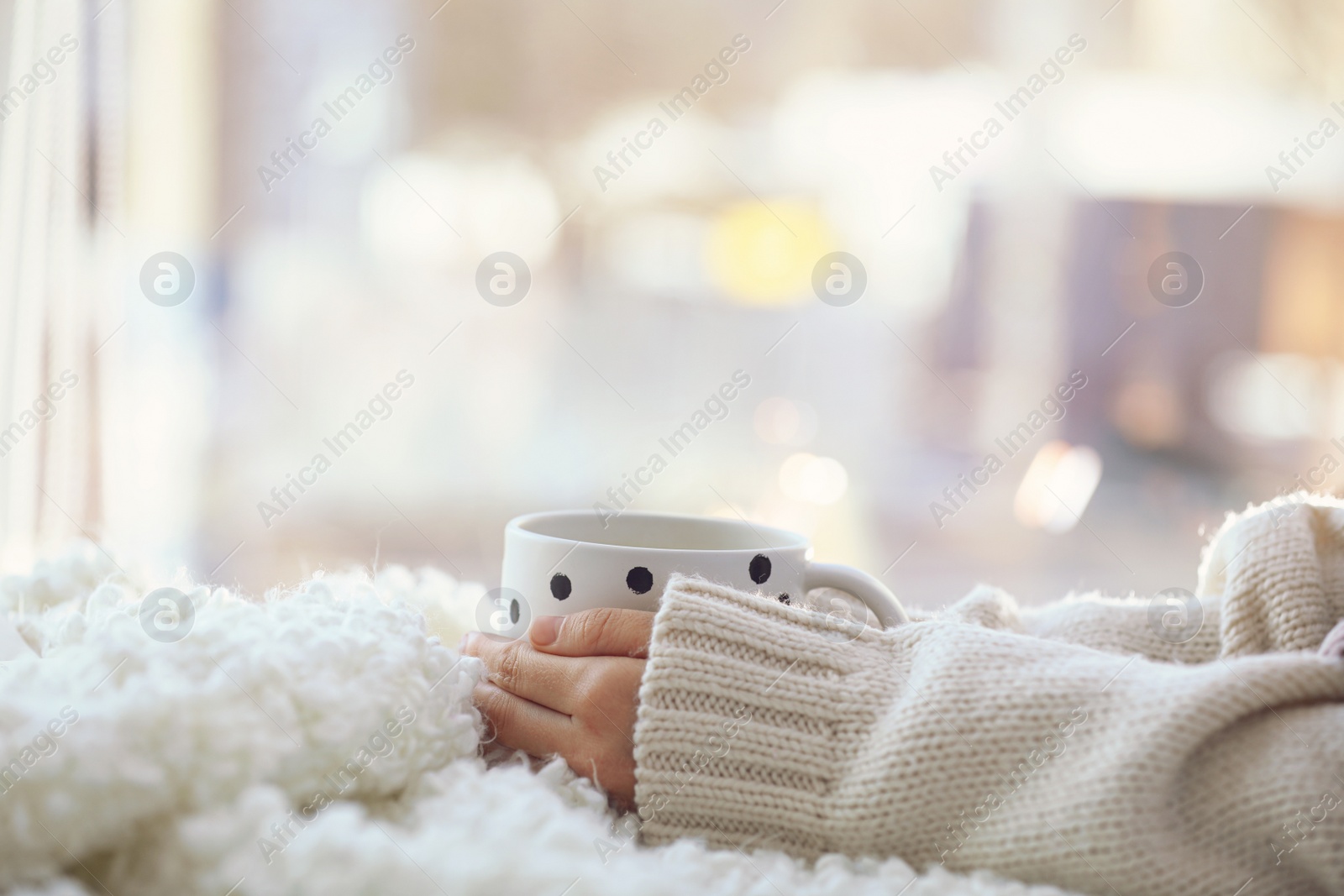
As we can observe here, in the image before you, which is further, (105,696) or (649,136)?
(649,136)

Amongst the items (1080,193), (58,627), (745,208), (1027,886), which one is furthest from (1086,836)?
(1080,193)

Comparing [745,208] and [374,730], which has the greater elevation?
[745,208]

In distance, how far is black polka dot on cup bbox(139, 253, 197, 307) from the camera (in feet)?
6.92

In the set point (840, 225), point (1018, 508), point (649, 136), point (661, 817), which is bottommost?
point (1018, 508)

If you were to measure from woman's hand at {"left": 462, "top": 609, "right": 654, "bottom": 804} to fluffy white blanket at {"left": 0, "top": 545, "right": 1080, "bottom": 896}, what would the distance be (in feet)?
0.06

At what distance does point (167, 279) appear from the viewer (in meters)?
2.20

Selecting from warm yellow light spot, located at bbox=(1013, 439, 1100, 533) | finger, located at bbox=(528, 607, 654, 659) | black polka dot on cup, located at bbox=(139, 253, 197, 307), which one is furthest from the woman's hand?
warm yellow light spot, located at bbox=(1013, 439, 1100, 533)

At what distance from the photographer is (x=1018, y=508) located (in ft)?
9.48

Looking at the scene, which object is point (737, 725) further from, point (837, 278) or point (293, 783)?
point (837, 278)

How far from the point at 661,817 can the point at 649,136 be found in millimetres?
2428

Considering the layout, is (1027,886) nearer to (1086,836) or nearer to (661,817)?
(1086,836)

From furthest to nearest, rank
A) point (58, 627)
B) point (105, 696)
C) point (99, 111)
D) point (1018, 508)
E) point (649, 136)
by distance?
point (1018, 508)
point (649, 136)
point (99, 111)
point (58, 627)
point (105, 696)

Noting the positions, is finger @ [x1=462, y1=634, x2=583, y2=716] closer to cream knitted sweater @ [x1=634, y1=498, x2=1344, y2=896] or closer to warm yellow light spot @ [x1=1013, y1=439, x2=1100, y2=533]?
cream knitted sweater @ [x1=634, y1=498, x2=1344, y2=896]

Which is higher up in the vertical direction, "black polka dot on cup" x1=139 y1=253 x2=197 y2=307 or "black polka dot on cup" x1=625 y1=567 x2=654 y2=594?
"black polka dot on cup" x1=139 y1=253 x2=197 y2=307
